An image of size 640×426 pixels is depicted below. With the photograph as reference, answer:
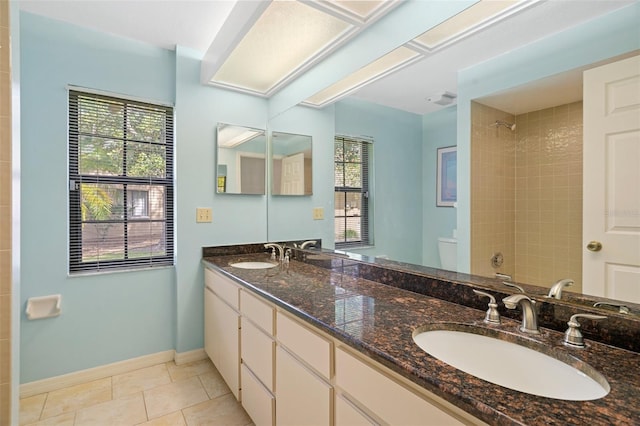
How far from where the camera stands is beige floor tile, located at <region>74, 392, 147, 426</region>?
182 cm

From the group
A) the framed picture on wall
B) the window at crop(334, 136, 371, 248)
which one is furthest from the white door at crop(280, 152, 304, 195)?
the framed picture on wall

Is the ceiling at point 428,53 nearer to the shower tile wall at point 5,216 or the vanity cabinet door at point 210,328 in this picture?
the shower tile wall at point 5,216

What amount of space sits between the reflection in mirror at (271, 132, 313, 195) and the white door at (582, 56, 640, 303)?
1636 mm

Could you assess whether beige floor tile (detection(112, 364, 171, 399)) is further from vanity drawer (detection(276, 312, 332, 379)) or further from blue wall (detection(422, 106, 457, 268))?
blue wall (detection(422, 106, 457, 268))

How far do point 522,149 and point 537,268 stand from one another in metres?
0.42

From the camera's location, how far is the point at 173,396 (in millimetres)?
2064

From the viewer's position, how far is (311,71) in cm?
225

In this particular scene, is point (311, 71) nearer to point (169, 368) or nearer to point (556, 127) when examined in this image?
point (556, 127)

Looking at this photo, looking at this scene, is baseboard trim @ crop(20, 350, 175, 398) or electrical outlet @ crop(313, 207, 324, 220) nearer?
baseboard trim @ crop(20, 350, 175, 398)

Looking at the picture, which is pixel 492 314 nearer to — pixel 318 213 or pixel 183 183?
pixel 318 213

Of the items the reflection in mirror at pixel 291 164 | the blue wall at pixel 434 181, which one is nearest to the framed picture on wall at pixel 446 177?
the blue wall at pixel 434 181

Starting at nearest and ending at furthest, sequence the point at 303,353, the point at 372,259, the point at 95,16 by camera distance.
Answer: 1. the point at 303,353
2. the point at 372,259
3. the point at 95,16

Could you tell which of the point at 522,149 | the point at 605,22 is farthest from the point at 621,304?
the point at 605,22

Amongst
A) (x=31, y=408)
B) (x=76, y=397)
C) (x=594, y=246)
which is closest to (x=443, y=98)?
(x=594, y=246)
